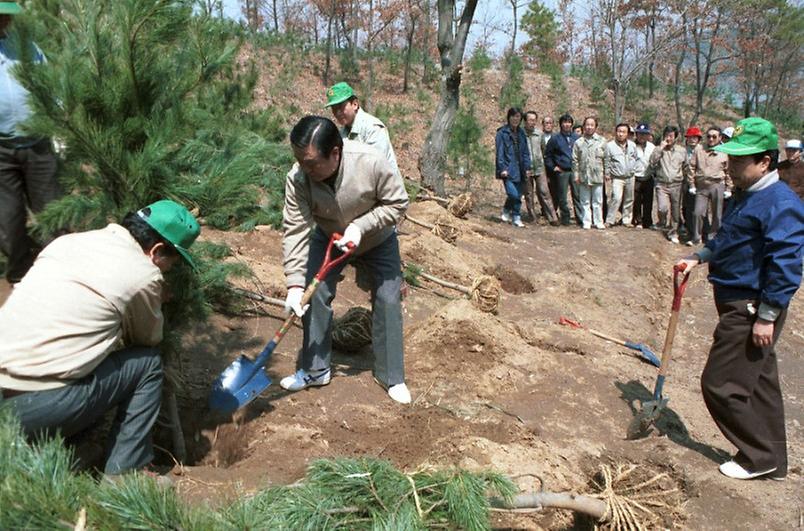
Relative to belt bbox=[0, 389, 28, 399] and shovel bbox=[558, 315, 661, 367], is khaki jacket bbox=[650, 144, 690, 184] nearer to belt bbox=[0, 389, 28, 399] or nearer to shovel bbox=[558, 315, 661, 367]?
shovel bbox=[558, 315, 661, 367]

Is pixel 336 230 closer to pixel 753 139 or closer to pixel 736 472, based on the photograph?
pixel 753 139

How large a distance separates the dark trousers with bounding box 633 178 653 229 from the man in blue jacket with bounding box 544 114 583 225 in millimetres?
1010

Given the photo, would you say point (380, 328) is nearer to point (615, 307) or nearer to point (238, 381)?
point (238, 381)

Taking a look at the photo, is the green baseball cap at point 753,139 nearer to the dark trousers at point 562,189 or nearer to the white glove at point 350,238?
the white glove at point 350,238

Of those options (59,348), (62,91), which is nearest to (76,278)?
(59,348)

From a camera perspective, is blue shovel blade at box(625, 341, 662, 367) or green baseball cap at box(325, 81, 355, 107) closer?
green baseball cap at box(325, 81, 355, 107)

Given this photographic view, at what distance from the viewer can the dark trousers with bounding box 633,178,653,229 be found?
10664mm

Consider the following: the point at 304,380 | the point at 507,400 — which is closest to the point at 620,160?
the point at 507,400

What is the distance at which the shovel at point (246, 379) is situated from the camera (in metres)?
3.35

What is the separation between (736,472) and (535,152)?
767cm

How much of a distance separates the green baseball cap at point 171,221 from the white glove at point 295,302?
89 centimetres

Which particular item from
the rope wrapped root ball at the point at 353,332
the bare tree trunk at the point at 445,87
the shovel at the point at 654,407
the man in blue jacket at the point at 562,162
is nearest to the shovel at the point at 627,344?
the shovel at the point at 654,407

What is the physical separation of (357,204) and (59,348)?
5.54ft

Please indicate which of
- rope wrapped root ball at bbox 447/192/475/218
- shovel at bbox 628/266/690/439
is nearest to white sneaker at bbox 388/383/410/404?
shovel at bbox 628/266/690/439
